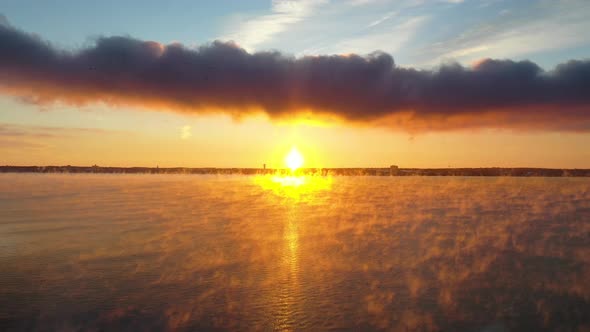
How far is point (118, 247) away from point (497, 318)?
10.9 meters

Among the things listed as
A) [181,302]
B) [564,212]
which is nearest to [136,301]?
[181,302]

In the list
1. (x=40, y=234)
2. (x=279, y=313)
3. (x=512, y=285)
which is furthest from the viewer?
(x=40, y=234)

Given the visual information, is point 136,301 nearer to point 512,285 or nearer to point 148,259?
point 148,259

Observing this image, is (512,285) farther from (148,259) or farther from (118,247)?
(118,247)

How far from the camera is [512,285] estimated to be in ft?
30.1

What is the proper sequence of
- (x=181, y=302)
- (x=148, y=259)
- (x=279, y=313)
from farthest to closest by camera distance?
(x=148, y=259), (x=181, y=302), (x=279, y=313)

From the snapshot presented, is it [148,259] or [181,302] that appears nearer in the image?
[181,302]

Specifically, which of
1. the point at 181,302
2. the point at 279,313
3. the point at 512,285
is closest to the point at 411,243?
the point at 512,285

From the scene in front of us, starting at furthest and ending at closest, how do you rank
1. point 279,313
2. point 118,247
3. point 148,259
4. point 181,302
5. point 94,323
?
point 118,247, point 148,259, point 181,302, point 279,313, point 94,323

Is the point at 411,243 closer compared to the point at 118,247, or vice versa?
the point at 118,247

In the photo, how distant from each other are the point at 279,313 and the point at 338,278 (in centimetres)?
261

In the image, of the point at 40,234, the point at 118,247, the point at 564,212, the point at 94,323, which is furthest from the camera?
the point at 564,212

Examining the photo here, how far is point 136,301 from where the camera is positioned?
798cm

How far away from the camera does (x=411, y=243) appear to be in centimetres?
1398
